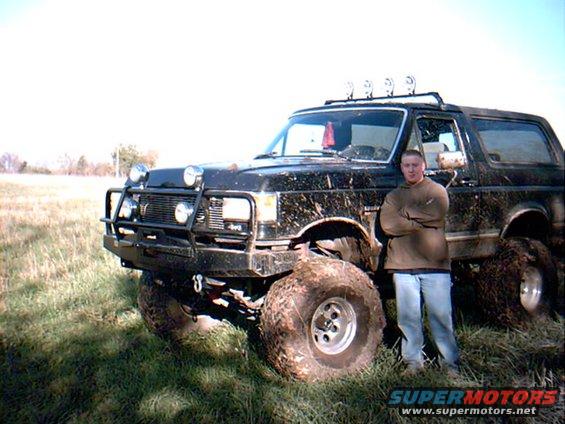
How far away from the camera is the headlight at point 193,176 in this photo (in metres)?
4.02

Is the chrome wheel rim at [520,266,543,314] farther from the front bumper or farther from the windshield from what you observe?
the front bumper

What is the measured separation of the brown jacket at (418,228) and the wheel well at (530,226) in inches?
76.0

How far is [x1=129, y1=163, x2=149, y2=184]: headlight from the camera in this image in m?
4.64

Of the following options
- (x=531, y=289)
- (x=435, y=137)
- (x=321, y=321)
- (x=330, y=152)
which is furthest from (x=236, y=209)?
(x=531, y=289)

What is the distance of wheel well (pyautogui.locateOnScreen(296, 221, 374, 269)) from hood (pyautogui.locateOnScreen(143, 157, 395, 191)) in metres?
0.36

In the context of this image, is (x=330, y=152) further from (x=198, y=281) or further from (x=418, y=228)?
(x=198, y=281)

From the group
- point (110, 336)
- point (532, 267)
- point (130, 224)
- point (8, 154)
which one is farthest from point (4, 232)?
point (8, 154)

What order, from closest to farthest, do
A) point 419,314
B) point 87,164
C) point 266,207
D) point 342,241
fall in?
point 266,207
point 419,314
point 342,241
point 87,164

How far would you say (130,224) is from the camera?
4418mm

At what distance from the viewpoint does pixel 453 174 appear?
4.97m

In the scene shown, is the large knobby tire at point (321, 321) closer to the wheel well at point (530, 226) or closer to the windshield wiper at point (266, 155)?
the windshield wiper at point (266, 155)

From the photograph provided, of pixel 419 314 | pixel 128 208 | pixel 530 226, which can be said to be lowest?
pixel 419 314

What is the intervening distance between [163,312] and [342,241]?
187 centimetres

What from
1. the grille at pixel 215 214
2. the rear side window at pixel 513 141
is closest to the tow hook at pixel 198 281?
the grille at pixel 215 214
